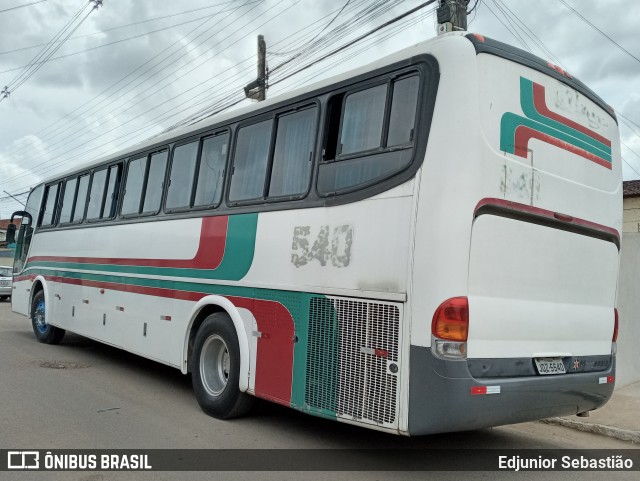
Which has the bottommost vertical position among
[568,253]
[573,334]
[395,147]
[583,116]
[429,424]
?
[429,424]

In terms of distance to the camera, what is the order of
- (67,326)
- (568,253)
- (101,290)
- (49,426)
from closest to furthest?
1. (568,253)
2. (49,426)
3. (101,290)
4. (67,326)

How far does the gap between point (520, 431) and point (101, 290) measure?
6377 millimetres

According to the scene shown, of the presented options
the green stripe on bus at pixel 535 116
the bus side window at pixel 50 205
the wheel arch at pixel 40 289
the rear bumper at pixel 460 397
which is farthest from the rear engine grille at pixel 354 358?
the bus side window at pixel 50 205

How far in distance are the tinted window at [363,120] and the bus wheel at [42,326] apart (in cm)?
859

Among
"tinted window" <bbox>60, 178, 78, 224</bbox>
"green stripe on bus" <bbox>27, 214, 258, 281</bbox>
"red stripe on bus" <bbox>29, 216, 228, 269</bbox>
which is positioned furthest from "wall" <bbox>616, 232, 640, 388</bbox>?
"tinted window" <bbox>60, 178, 78, 224</bbox>

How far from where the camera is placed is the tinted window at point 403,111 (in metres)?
4.82

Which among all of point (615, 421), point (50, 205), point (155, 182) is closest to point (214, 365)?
point (155, 182)

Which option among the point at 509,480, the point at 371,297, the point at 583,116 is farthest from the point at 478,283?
the point at 583,116

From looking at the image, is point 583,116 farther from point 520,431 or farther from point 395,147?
point 520,431

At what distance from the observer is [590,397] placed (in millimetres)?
5336

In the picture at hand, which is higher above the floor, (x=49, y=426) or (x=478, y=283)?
(x=478, y=283)

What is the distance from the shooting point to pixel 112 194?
9.62 metres

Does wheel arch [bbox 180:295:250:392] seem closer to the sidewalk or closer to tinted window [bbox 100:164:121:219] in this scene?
tinted window [bbox 100:164:121:219]

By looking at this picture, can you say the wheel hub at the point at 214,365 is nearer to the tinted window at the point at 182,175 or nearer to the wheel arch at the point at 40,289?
the tinted window at the point at 182,175
